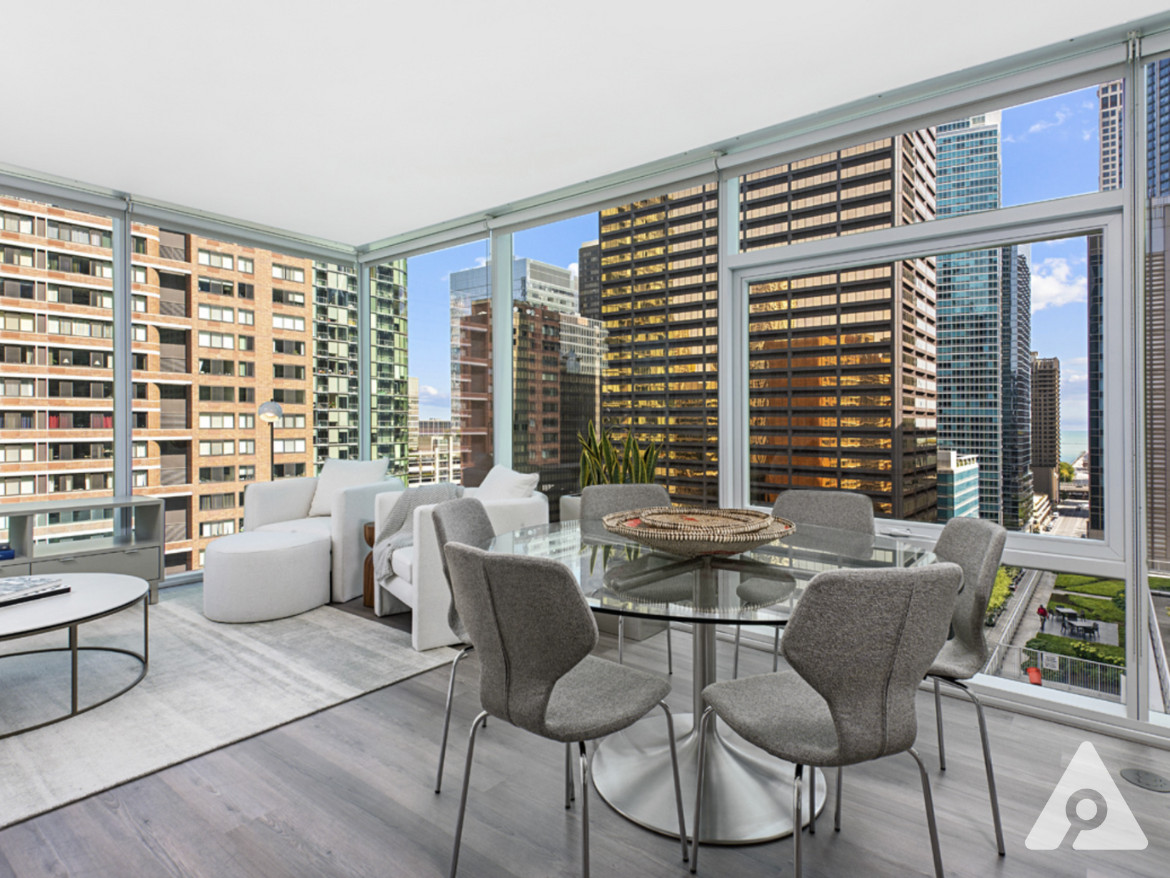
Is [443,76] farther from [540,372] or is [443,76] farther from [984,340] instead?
[984,340]

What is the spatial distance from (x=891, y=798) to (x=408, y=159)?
3828mm

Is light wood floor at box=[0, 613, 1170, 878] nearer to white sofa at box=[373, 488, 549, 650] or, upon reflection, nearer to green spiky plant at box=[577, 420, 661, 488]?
white sofa at box=[373, 488, 549, 650]

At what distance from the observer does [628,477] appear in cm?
A: 400

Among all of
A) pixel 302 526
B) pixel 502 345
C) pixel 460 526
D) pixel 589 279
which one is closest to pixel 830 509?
pixel 460 526

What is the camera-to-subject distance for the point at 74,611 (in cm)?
255

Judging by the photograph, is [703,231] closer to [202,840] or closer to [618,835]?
[618,835]

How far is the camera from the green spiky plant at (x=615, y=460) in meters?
3.99

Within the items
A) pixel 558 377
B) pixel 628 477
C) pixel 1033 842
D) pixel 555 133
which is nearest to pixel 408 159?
pixel 555 133

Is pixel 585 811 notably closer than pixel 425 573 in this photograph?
Yes

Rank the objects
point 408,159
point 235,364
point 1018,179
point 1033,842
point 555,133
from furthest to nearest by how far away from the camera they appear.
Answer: point 235,364
point 408,159
point 555,133
point 1018,179
point 1033,842

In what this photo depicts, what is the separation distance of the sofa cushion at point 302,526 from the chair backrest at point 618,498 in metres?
2.07

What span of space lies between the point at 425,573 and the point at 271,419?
2562 millimetres

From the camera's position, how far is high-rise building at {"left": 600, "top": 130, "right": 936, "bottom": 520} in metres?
3.08

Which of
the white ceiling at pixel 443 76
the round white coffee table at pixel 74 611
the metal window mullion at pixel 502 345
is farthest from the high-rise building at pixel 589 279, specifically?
the round white coffee table at pixel 74 611
